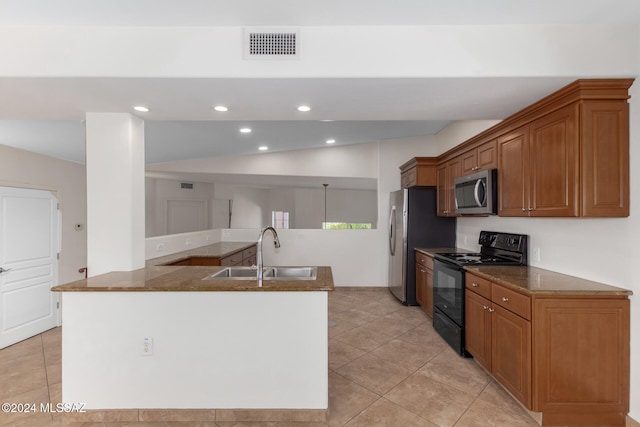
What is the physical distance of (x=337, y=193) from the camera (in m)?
9.17

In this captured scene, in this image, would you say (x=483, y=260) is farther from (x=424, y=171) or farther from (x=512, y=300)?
(x=424, y=171)

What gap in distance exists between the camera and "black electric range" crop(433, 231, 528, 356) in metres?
2.88

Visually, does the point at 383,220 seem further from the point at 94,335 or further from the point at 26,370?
Result: the point at 26,370

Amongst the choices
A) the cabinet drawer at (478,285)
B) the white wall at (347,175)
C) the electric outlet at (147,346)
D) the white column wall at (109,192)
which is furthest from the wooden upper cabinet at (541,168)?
the white column wall at (109,192)

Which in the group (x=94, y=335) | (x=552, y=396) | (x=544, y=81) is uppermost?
(x=544, y=81)

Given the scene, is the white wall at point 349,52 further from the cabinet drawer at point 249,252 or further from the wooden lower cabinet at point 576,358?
the cabinet drawer at point 249,252

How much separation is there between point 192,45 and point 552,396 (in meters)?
3.21

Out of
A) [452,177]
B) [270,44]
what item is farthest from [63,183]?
[452,177]

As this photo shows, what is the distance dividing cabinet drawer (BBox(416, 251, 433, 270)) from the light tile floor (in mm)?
727

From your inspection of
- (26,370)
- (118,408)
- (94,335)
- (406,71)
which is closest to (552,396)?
(406,71)

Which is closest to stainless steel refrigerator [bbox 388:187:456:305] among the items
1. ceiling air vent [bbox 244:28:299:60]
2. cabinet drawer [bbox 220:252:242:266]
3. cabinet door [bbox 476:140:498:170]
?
cabinet door [bbox 476:140:498:170]

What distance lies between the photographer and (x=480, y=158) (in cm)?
317

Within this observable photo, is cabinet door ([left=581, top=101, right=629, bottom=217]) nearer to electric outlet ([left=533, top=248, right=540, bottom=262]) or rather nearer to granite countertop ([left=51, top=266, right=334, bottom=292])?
electric outlet ([left=533, top=248, right=540, bottom=262])

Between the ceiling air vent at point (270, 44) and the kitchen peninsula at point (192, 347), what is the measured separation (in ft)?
4.88
